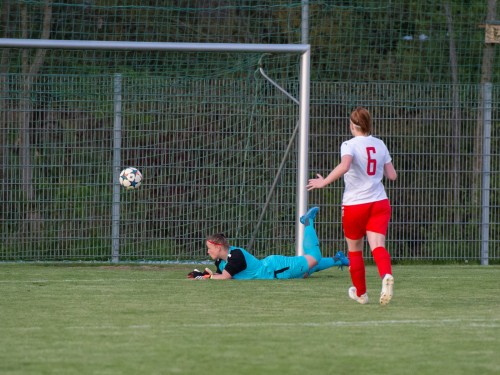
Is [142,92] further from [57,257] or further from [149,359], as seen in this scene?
[149,359]

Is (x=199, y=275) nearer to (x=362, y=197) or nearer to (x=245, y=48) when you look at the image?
(x=245, y=48)

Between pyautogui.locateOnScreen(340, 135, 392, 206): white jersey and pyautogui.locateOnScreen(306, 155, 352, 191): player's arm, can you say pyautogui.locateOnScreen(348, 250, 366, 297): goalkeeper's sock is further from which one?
pyautogui.locateOnScreen(306, 155, 352, 191): player's arm

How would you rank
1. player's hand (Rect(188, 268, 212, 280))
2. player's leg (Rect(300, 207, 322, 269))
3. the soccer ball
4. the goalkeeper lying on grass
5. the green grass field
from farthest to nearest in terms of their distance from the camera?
the soccer ball
player's leg (Rect(300, 207, 322, 269))
player's hand (Rect(188, 268, 212, 280))
the goalkeeper lying on grass
the green grass field

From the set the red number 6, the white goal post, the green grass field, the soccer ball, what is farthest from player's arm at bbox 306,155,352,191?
the soccer ball

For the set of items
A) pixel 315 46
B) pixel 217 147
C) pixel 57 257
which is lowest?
pixel 57 257

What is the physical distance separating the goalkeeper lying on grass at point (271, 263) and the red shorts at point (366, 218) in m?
2.45

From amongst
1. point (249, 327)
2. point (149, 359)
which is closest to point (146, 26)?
point (249, 327)

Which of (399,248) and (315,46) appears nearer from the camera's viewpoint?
(399,248)

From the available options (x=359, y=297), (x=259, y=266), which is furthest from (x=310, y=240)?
(x=359, y=297)

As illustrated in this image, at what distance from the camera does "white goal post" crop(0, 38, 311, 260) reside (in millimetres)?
11938

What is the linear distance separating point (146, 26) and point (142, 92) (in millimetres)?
1839

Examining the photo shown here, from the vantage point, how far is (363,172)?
28.0 ft

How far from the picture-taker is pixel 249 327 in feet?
22.9

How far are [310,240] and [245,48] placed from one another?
2.44 meters
